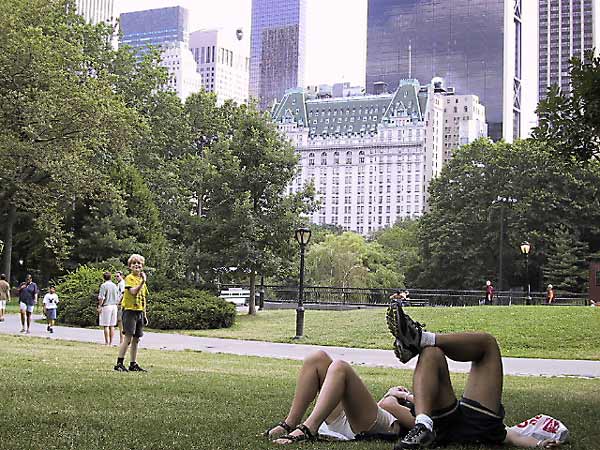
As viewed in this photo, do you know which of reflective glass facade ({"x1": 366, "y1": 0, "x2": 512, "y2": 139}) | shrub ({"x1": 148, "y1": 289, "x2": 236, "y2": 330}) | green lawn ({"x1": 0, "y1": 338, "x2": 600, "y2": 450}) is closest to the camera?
green lawn ({"x1": 0, "y1": 338, "x2": 600, "y2": 450})

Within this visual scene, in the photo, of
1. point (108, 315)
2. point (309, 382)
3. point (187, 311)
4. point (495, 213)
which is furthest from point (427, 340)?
point (495, 213)

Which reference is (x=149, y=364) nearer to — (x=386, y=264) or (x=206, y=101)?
(x=206, y=101)

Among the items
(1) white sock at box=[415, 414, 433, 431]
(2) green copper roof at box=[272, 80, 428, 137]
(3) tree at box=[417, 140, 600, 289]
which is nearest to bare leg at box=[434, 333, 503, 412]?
A: (1) white sock at box=[415, 414, 433, 431]

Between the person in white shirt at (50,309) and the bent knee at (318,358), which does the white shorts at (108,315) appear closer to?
the person in white shirt at (50,309)

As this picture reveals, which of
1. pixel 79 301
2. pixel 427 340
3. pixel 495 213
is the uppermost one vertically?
pixel 495 213

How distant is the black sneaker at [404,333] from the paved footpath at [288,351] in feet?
34.3

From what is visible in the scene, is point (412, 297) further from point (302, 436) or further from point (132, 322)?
point (302, 436)

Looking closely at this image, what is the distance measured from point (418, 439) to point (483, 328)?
59.6ft

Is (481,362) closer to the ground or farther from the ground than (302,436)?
farther from the ground

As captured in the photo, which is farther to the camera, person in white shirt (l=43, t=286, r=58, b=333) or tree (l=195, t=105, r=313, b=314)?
tree (l=195, t=105, r=313, b=314)

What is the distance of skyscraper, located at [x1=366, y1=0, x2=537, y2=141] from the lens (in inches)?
7338

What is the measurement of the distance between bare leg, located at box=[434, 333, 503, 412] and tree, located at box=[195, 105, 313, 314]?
78.9 ft

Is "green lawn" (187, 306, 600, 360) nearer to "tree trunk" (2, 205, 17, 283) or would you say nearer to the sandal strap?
"tree trunk" (2, 205, 17, 283)

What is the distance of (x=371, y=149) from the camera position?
16525 cm
